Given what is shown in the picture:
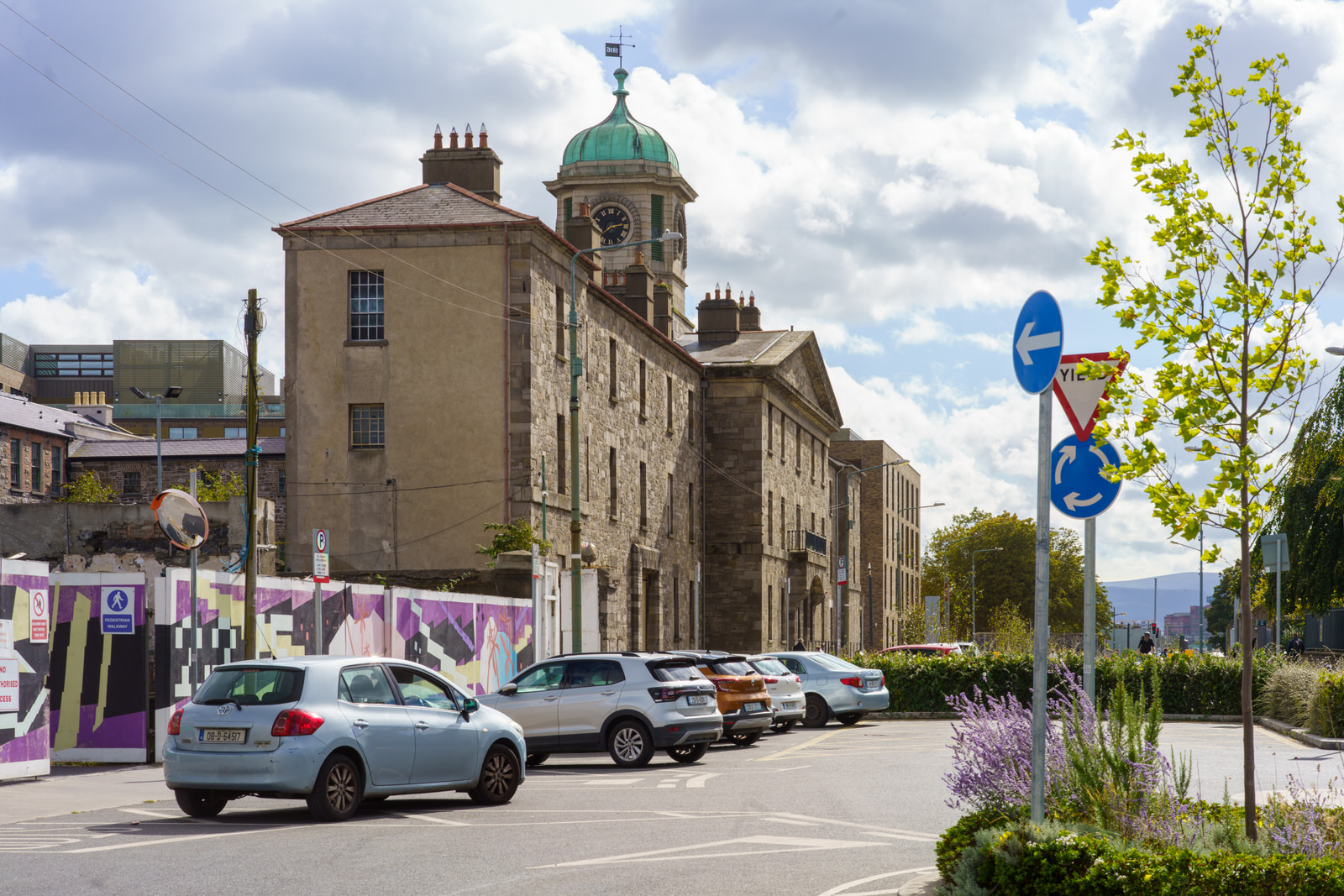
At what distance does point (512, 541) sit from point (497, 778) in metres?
21.5

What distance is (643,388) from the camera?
166 feet

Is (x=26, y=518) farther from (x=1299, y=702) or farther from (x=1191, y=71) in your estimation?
(x=1191, y=71)

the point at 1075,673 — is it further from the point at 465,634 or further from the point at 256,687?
the point at 256,687

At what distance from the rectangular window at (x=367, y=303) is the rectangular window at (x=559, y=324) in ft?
15.9

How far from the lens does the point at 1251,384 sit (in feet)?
25.5

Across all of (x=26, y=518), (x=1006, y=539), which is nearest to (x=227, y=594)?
(x=26, y=518)

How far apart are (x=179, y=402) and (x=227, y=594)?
335ft

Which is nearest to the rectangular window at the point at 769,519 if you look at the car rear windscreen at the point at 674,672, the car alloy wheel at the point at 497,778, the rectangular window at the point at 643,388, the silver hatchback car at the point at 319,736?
the rectangular window at the point at 643,388

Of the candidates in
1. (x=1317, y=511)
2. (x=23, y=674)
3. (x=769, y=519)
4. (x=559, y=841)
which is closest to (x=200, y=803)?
(x=559, y=841)

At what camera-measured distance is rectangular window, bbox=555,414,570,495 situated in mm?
40688

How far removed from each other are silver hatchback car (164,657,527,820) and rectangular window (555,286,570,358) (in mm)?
26928

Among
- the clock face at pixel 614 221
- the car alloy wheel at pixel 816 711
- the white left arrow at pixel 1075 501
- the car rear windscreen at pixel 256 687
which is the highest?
the clock face at pixel 614 221

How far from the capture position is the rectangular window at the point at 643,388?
165 feet

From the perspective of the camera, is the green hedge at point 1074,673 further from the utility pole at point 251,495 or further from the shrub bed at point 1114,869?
the shrub bed at point 1114,869
